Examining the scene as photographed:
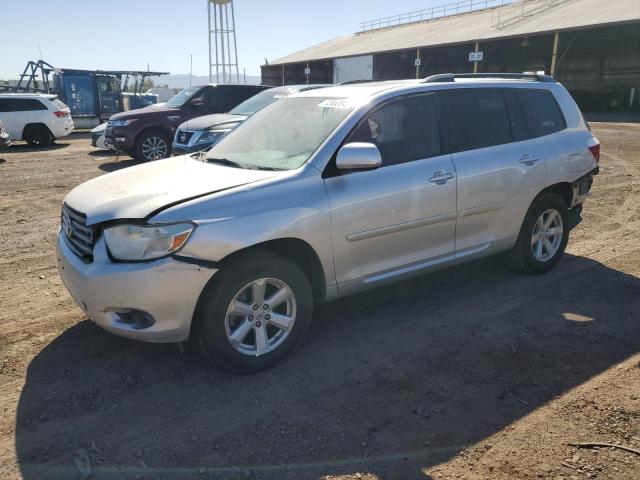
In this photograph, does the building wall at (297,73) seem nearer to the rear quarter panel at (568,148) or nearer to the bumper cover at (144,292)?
the rear quarter panel at (568,148)

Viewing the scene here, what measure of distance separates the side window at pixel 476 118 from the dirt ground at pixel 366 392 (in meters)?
1.36

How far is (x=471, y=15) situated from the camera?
43.2 meters

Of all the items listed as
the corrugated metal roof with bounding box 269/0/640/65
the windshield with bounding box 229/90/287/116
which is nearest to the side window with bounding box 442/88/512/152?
the windshield with bounding box 229/90/287/116

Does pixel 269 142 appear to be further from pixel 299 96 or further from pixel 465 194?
pixel 465 194

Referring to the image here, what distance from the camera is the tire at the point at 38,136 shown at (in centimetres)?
1679

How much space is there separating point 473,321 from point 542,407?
1.17 metres

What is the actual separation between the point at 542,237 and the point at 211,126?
23.0 feet

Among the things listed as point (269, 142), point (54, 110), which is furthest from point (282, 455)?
point (54, 110)

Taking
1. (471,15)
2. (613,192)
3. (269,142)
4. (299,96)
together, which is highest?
(471,15)

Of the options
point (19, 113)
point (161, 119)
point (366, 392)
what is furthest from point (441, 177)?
point (19, 113)

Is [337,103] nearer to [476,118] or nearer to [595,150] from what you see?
[476,118]

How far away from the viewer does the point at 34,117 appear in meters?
16.6

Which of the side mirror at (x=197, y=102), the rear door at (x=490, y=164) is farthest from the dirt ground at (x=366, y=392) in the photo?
the side mirror at (x=197, y=102)

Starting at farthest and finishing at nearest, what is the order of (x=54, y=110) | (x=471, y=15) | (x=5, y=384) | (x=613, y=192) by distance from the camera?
1. (x=471, y=15)
2. (x=54, y=110)
3. (x=613, y=192)
4. (x=5, y=384)
